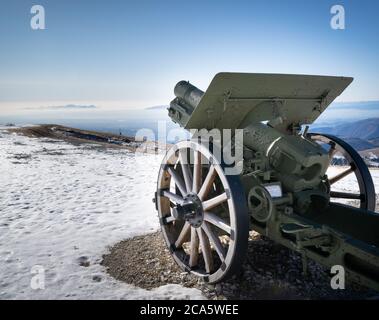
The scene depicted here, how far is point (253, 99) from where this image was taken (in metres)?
3.74

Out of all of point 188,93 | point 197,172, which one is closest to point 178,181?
point 197,172

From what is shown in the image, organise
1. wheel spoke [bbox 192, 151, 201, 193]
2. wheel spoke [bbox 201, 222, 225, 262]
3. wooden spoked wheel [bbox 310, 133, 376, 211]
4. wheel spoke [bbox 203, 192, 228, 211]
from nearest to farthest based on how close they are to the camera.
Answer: wheel spoke [bbox 203, 192, 228, 211] → wheel spoke [bbox 201, 222, 225, 262] → wheel spoke [bbox 192, 151, 201, 193] → wooden spoked wheel [bbox 310, 133, 376, 211]

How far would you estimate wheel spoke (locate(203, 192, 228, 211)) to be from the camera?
3.11 metres

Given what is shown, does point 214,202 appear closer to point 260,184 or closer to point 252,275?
point 260,184

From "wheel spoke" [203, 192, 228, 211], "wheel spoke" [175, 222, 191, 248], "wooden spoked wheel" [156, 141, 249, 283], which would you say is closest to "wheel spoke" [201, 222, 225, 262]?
"wooden spoked wheel" [156, 141, 249, 283]

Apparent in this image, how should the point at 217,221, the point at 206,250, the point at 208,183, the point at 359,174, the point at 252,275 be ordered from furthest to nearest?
the point at 359,174 < the point at 252,275 < the point at 206,250 < the point at 208,183 < the point at 217,221

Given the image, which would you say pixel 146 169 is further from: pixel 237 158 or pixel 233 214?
pixel 233 214

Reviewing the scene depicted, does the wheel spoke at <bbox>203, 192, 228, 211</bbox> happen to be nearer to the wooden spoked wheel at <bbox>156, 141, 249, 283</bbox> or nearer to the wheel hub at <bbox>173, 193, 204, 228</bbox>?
the wooden spoked wheel at <bbox>156, 141, 249, 283</bbox>

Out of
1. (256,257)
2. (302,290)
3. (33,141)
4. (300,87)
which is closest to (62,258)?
(256,257)

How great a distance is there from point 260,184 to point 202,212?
Result: 1.94 feet

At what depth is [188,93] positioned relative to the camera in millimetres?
4762

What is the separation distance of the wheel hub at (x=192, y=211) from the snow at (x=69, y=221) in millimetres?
652

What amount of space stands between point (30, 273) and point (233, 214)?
2.29m
